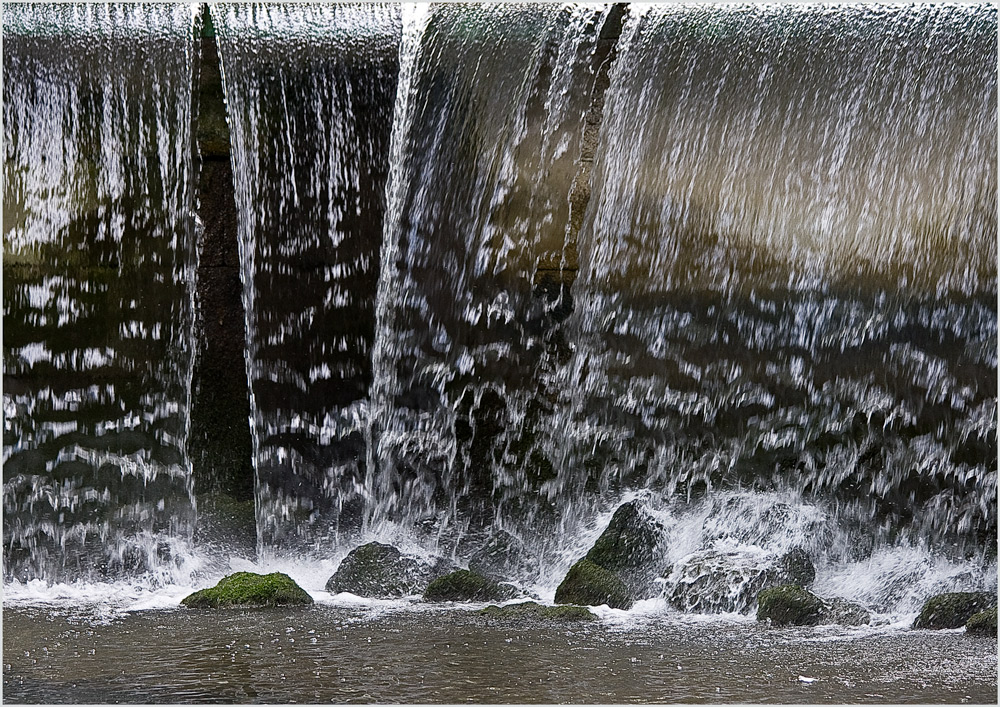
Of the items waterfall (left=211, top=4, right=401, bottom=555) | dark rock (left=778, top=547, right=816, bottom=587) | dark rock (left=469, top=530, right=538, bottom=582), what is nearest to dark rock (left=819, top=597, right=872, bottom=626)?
dark rock (left=778, top=547, right=816, bottom=587)

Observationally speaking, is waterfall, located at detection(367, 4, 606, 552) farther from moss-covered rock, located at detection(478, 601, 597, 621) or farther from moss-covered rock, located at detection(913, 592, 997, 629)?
moss-covered rock, located at detection(913, 592, 997, 629)

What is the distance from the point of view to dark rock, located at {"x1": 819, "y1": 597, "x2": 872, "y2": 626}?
401 cm

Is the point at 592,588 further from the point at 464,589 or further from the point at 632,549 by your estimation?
the point at 464,589

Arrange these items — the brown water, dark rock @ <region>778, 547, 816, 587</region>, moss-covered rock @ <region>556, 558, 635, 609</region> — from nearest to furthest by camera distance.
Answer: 1. the brown water
2. moss-covered rock @ <region>556, 558, 635, 609</region>
3. dark rock @ <region>778, 547, 816, 587</region>

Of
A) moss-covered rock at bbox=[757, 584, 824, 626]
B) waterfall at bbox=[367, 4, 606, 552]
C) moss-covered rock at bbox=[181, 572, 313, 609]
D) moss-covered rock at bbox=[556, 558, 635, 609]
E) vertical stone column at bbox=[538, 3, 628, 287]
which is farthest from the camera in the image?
waterfall at bbox=[367, 4, 606, 552]

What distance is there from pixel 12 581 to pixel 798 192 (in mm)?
4210

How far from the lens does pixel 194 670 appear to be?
317cm

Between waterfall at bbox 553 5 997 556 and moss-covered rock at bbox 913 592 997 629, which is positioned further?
waterfall at bbox 553 5 997 556

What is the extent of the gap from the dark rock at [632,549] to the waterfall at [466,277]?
0.64m

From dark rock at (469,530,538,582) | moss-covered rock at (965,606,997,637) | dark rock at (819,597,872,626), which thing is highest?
moss-covered rock at (965,606,997,637)

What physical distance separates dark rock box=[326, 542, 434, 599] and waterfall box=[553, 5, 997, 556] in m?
1.04

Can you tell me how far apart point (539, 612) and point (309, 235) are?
90.0 inches

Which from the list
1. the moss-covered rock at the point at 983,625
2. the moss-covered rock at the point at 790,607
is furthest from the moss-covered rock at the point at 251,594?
the moss-covered rock at the point at 983,625

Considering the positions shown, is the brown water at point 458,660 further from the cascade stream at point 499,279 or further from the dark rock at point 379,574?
the cascade stream at point 499,279
